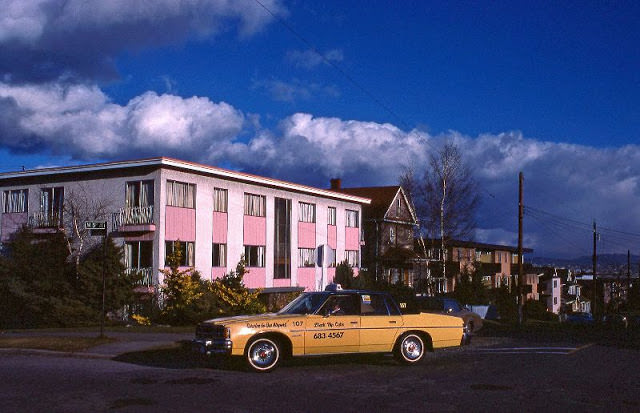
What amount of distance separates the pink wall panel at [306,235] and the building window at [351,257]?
12.7ft

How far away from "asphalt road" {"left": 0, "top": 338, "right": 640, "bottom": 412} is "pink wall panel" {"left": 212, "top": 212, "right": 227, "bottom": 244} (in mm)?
17541

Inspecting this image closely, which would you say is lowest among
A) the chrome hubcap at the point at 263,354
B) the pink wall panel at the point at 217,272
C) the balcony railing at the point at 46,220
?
the chrome hubcap at the point at 263,354

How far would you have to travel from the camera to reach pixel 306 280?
40.7 metres

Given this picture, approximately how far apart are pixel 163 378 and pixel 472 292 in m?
Answer: 40.2

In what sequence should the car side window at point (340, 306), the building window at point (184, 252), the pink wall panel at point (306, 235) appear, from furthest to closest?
the pink wall panel at point (306, 235) < the building window at point (184, 252) < the car side window at point (340, 306)

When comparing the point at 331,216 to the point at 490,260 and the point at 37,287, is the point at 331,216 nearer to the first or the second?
the point at 37,287

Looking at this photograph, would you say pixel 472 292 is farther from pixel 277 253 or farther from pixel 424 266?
pixel 277 253

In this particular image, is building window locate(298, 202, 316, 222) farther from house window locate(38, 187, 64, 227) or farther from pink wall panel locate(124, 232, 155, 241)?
house window locate(38, 187, 64, 227)

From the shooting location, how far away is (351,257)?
45.2 metres

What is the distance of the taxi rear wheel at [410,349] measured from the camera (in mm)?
14430

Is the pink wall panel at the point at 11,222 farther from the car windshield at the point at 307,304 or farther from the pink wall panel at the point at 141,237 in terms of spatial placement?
the car windshield at the point at 307,304

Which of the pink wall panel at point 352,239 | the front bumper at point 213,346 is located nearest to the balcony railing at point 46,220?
the pink wall panel at point 352,239

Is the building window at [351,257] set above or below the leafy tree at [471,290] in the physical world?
above

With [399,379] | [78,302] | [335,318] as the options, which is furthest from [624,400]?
[78,302]
